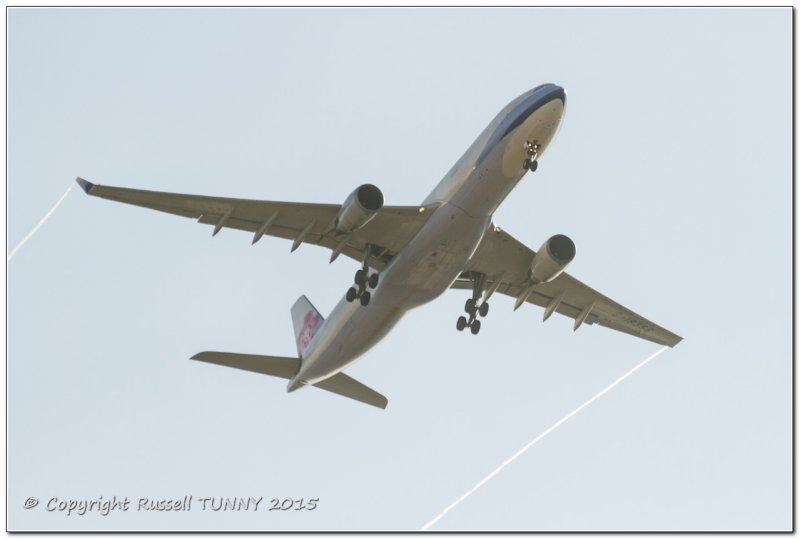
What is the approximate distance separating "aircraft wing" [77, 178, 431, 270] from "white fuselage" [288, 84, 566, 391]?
0.61 m

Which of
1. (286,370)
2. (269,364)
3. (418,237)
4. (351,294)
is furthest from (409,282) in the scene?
(269,364)

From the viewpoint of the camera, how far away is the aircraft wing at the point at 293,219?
3039cm

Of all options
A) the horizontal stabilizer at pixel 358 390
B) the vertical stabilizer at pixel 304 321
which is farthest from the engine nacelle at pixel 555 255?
the vertical stabilizer at pixel 304 321

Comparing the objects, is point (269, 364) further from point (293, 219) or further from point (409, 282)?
point (409, 282)

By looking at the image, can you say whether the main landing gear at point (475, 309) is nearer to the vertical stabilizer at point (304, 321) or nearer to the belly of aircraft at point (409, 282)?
the belly of aircraft at point (409, 282)

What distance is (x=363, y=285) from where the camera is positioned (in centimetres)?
3216

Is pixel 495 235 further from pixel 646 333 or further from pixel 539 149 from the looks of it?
pixel 646 333

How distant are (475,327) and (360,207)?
295 inches

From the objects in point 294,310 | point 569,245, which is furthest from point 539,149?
point 294,310

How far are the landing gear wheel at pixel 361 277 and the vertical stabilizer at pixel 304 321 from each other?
6.97 metres

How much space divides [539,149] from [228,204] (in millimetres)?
8529

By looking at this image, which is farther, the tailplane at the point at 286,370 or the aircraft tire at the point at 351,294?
the tailplane at the point at 286,370

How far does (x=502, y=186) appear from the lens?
97.3 feet

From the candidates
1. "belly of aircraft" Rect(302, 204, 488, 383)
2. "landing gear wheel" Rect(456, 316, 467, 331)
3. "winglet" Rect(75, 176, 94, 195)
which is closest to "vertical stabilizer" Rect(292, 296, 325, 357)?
"belly of aircraft" Rect(302, 204, 488, 383)
